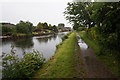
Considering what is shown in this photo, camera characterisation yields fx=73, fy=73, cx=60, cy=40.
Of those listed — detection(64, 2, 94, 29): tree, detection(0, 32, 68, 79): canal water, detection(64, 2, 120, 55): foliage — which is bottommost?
detection(0, 32, 68, 79): canal water

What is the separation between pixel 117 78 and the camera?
338 cm

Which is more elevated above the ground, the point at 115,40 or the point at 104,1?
the point at 104,1

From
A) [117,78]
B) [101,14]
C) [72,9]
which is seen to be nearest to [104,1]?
[101,14]

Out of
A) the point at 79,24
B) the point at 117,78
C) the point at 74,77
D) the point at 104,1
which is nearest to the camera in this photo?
the point at 104,1

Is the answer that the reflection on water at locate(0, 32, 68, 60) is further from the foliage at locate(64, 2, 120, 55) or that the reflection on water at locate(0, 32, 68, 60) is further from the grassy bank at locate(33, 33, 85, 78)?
the foliage at locate(64, 2, 120, 55)

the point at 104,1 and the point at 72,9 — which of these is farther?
the point at 72,9

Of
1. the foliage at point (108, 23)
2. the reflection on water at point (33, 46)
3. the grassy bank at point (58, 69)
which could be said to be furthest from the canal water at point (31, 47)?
the foliage at point (108, 23)

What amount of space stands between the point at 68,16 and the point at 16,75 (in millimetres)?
13378

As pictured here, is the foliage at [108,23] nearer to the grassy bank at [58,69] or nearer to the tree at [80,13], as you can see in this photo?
the grassy bank at [58,69]

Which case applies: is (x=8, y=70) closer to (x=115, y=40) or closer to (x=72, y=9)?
(x=115, y=40)

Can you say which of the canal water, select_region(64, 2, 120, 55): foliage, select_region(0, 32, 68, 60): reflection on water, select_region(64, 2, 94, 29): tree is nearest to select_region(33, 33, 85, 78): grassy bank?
the canal water

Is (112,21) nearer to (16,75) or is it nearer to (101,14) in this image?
(101,14)

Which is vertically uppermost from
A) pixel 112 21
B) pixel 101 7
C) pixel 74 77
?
pixel 101 7

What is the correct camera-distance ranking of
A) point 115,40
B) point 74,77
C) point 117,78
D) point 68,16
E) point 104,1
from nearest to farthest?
point 115,40 < point 104,1 < point 117,78 < point 74,77 < point 68,16
